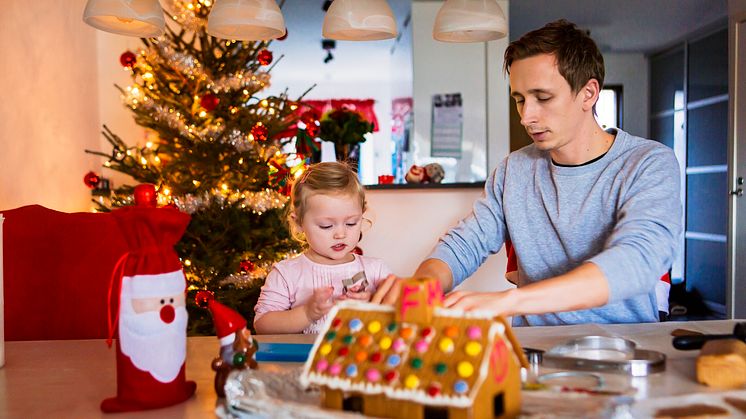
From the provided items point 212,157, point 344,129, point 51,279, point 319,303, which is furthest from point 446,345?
point 344,129

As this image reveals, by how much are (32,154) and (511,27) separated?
5004mm

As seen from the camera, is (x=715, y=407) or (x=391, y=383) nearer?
(x=391, y=383)

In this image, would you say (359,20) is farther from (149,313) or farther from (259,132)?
(259,132)

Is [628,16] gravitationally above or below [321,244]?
above

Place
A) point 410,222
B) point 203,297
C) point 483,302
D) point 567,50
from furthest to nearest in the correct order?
point 410,222, point 203,297, point 567,50, point 483,302

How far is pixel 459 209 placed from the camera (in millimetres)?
3988

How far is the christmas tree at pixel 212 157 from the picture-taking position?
3.21m

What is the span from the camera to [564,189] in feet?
5.50

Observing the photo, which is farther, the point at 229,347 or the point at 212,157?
the point at 212,157

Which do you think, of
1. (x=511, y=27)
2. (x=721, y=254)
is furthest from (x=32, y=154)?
(x=721, y=254)

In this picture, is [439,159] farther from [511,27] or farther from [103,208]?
[103,208]

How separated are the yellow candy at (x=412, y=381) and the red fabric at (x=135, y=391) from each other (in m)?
0.36

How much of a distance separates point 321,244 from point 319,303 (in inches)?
13.5

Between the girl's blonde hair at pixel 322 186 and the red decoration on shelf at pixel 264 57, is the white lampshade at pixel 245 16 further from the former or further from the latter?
the red decoration on shelf at pixel 264 57
